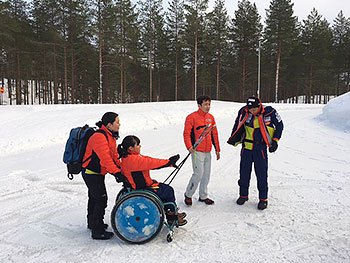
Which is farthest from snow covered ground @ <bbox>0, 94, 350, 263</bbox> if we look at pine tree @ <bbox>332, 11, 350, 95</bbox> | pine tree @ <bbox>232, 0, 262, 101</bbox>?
pine tree @ <bbox>332, 11, 350, 95</bbox>

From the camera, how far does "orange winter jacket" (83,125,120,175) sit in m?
3.64

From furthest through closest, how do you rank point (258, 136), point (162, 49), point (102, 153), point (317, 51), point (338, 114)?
point (317, 51) < point (162, 49) < point (338, 114) < point (258, 136) < point (102, 153)

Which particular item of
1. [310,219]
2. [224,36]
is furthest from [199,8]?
[310,219]

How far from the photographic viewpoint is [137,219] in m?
3.68

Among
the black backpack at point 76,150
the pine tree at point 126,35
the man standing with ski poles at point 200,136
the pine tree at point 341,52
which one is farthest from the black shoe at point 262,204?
the pine tree at point 341,52

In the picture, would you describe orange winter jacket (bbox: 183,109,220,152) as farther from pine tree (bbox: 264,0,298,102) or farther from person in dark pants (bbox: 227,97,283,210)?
pine tree (bbox: 264,0,298,102)

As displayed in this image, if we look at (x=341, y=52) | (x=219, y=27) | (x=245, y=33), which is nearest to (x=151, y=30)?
(x=219, y=27)

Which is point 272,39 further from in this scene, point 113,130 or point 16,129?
point 113,130

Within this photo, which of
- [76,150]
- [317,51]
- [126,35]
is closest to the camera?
[76,150]

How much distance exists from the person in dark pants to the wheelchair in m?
1.95

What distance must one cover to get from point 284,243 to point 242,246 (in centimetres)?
54

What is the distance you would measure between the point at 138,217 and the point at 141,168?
0.61m

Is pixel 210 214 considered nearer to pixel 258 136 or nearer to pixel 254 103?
pixel 258 136

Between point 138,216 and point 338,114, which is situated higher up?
point 338,114
